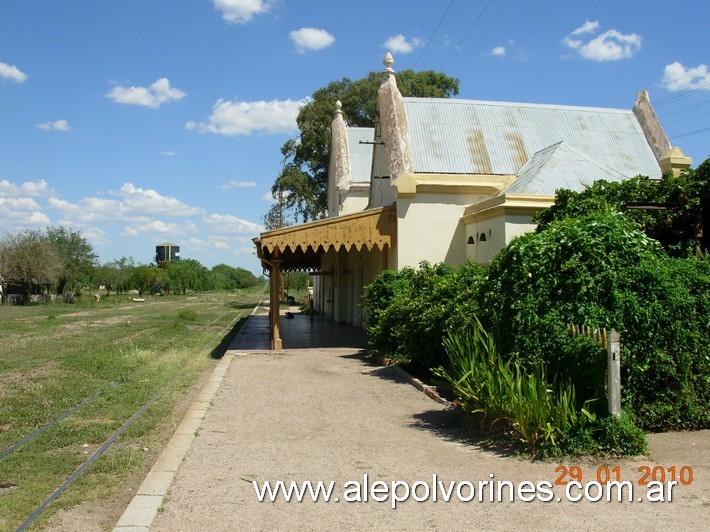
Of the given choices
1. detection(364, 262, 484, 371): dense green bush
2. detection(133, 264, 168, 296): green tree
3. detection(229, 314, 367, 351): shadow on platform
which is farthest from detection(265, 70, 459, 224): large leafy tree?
detection(133, 264, 168, 296): green tree

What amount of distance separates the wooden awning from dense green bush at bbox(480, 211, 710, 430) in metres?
9.20

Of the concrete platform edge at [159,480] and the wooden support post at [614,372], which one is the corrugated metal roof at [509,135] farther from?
the wooden support post at [614,372]

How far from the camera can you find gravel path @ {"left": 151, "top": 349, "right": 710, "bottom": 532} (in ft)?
16.2

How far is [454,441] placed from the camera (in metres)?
7.40

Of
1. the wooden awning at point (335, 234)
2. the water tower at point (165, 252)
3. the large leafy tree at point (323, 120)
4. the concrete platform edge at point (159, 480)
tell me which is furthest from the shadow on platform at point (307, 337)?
the water tower at point (165, 252)

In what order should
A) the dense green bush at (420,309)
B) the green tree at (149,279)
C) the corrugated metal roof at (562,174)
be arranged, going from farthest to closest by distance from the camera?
the green tree at (149,279) < the corrugated metal roof at (562,174) < the dense green bush at (420,309)

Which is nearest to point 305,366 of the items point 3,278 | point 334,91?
point 334,91

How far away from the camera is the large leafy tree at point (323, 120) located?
44.8 meters

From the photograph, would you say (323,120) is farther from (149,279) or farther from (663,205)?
(149,279)

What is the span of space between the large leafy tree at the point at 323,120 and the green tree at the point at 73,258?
33.1m

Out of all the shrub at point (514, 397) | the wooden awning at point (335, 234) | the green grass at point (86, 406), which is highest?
the wooden awning at point (335, 234)

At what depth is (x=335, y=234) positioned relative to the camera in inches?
649

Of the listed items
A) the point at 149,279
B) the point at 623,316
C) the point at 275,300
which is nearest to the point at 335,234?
the point at 275,300

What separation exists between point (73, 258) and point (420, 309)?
67306 mm
